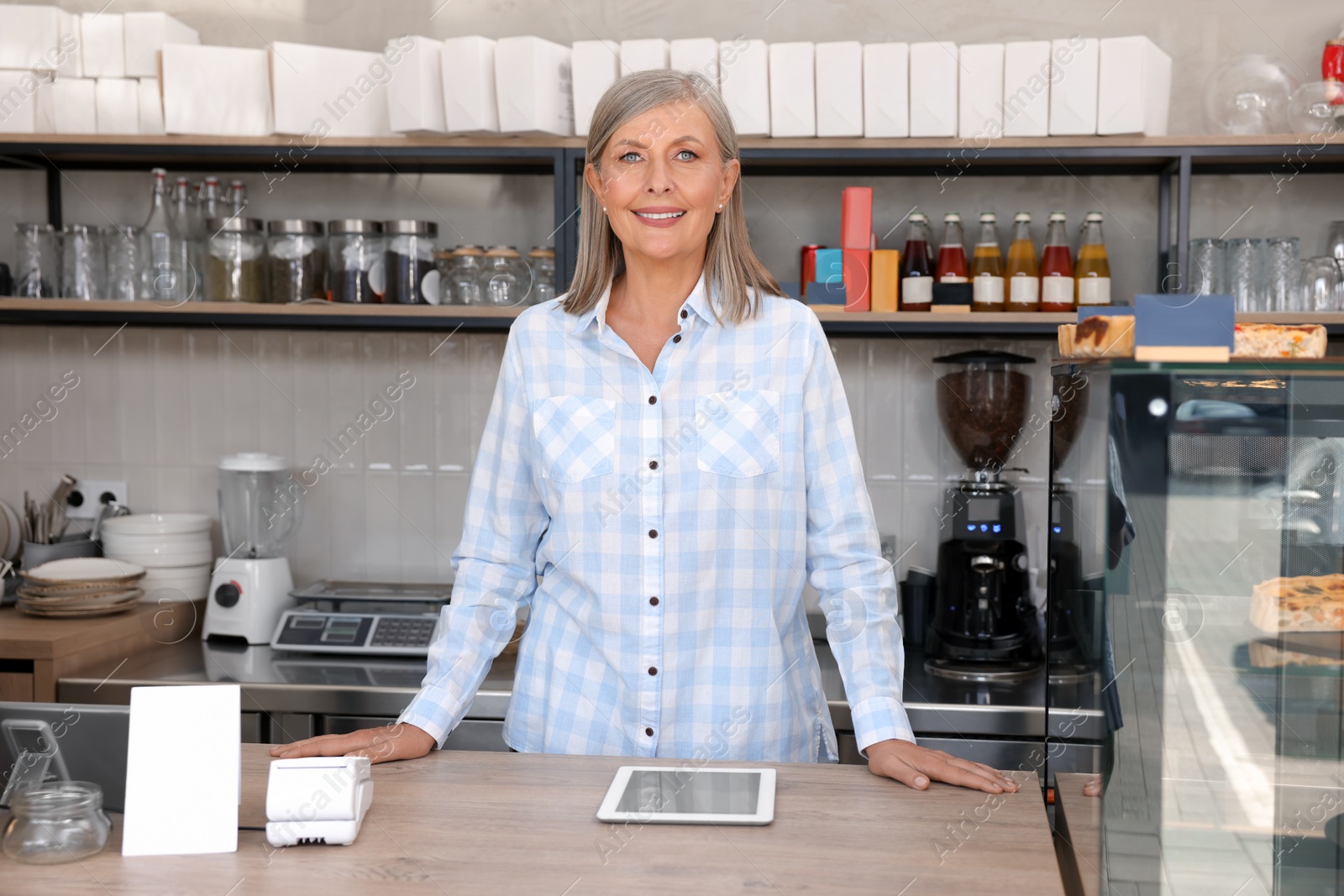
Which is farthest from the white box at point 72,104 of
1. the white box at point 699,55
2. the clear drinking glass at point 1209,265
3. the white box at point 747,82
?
the clear drinking glass at point 1209,265

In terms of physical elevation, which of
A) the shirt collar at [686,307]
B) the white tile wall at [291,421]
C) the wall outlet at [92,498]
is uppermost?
the shirt collar at [686,307]

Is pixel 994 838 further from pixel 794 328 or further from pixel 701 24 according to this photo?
pixel 701 24

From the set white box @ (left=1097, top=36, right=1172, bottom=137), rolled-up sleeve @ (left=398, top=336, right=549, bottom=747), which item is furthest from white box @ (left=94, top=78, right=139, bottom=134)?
white box @ (left=1097, top=36, right=1172, bottom=137)

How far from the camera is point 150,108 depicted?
2.63 meters

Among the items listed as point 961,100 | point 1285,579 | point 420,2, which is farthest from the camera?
point 420,2

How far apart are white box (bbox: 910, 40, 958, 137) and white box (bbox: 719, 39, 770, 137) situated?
11.7 inches

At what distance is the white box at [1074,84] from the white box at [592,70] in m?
0.89

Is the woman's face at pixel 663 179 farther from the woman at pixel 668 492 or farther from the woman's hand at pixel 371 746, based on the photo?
the woman's hand at pixel 371 746

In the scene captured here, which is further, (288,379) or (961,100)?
(288,379)

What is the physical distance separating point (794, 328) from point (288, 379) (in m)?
1.74

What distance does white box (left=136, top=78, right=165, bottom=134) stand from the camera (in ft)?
8.63

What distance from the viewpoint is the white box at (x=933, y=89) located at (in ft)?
7.98

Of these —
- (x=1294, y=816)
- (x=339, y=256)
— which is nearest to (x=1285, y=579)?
(x=1294, y=816)

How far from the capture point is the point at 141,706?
3.71 ft
